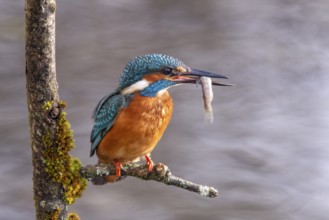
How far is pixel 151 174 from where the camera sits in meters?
2.13

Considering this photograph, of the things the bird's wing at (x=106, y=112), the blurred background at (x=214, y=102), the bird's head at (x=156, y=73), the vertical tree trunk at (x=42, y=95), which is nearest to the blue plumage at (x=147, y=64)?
the bird's head at (x=156, y=73)

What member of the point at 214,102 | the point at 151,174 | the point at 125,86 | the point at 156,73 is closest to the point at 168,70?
the point at 156,73

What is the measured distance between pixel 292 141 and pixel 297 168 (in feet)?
0.84

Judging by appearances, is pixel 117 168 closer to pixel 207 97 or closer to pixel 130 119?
pixel 130 119

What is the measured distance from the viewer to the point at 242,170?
16.5ft

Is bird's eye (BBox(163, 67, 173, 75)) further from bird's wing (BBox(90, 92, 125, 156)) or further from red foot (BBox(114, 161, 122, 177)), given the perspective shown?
red foot (BBox(114, 161, 122, 177))

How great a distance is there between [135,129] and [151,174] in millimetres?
145

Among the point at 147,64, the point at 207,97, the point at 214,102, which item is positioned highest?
the point at 214,102

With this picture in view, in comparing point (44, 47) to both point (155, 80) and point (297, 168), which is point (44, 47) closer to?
point (155, 80)

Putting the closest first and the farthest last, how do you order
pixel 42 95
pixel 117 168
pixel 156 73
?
pixel 42 95
pixel 156 73
pixel 117 168

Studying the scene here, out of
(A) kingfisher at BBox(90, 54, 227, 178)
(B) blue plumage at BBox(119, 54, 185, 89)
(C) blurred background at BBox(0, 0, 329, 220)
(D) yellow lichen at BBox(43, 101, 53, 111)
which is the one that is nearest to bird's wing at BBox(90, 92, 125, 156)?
(A) kingfisher at BBox(90, 54, 227, 178)

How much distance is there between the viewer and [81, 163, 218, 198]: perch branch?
6.84 feet

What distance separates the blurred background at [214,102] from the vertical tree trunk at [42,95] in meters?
2.60

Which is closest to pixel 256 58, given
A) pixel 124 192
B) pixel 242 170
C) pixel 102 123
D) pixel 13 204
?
pixel 242 170
